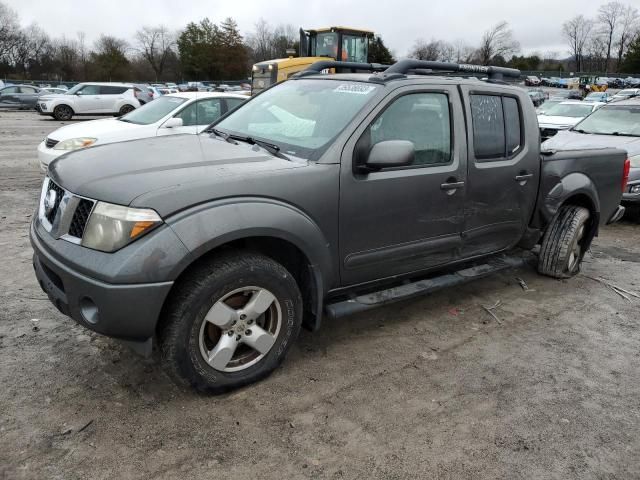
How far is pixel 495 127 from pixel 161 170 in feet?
8.50

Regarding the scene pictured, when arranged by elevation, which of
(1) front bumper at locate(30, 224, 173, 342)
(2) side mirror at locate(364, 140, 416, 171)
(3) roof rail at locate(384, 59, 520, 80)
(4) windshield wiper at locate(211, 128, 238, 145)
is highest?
(3) roof rail at locate(384, 59, 520, 80)

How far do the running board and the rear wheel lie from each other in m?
21.8

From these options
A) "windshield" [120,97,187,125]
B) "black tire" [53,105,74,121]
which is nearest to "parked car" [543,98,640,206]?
"windshield" [120,97,187,125]

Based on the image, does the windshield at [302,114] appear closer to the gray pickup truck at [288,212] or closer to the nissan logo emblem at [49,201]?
the gray pickup truck at [288,212]

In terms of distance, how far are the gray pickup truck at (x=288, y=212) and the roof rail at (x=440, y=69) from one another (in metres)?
0.02

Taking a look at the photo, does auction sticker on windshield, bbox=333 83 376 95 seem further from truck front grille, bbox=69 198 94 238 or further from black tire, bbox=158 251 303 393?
truck front grille, bbox=69 198 94 238

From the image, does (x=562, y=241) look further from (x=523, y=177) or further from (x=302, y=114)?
(x=302, y=114)

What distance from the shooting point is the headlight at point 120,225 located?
8.40ft

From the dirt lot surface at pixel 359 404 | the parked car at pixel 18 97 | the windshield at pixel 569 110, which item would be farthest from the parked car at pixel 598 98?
the parked car at pixel 18 97

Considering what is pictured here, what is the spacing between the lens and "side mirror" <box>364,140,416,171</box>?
314cm

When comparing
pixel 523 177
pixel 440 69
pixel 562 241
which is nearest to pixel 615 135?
pixel 562 241

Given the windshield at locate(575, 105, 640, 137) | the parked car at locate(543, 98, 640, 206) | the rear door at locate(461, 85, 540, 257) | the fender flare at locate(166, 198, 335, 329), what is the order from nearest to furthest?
the fender flare at locate(166, 198, 335, 329)
the rear door at locate(461, 85, 540, 257)
the parked car at locate(543, 98, 640, 206)
the windshield at locate(575, 105, 640, 137)

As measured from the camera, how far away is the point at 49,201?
3.09m

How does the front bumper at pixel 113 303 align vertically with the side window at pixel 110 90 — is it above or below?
below
